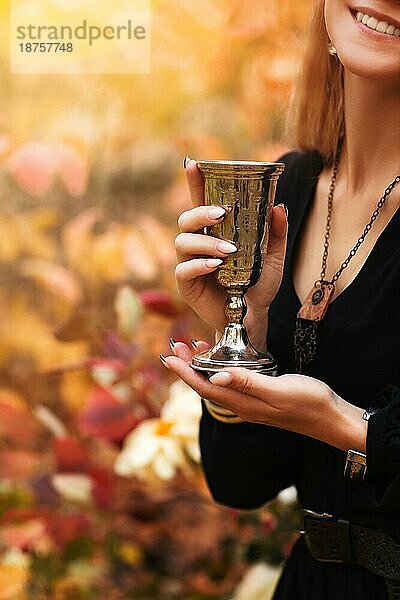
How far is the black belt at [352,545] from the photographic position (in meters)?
0.97

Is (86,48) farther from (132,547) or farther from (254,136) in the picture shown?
(132,547)

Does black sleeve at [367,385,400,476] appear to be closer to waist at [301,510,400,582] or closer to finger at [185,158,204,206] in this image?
waist at [301,510,400,582]

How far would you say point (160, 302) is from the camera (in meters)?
1.69

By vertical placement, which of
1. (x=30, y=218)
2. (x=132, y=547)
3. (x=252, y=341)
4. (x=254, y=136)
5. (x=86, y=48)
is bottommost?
(x=132, y=547)

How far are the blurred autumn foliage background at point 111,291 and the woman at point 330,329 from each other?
479 mm

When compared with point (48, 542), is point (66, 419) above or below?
above

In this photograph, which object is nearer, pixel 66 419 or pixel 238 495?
pixel 238 495

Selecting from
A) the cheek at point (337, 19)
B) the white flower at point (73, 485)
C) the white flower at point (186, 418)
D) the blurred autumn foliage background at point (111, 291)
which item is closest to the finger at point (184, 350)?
the cheek at point (337, 19)

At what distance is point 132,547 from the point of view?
175cm

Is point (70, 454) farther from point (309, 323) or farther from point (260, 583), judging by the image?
point (309, 323)

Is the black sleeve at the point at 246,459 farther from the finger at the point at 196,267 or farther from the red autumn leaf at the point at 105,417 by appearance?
the red autumn leaf at the point at 105,417

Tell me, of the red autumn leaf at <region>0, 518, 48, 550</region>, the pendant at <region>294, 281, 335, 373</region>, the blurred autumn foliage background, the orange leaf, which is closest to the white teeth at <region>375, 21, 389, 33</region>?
the pendant at <region>294, 281, 335, 373</region>

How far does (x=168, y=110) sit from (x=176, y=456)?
0.58 metres

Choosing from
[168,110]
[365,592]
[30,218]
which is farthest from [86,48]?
[365,592]
